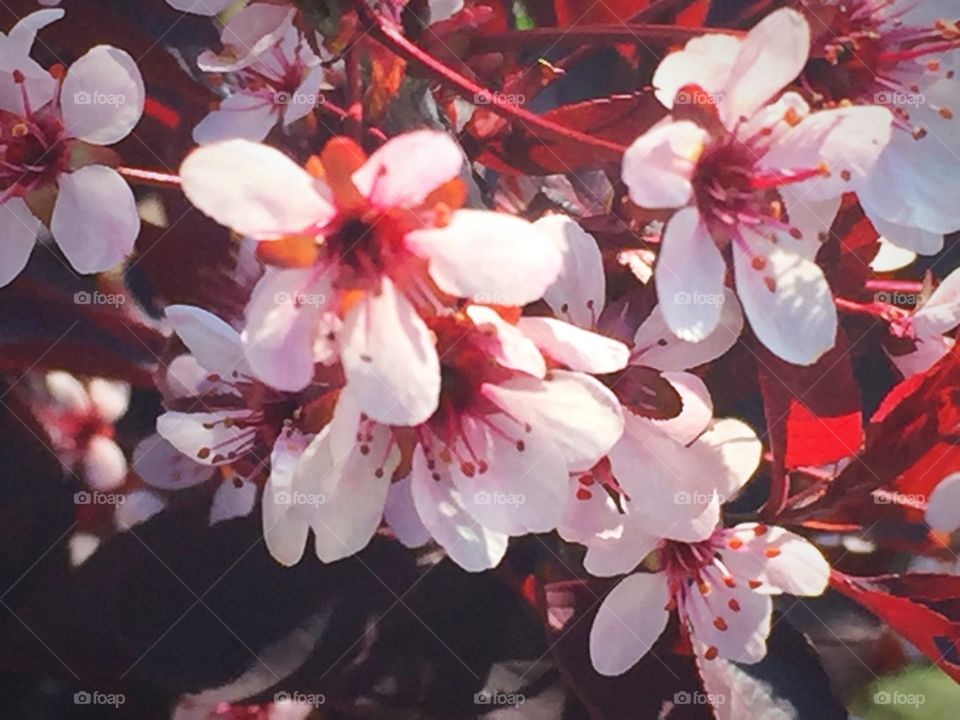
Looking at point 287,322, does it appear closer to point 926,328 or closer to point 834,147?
point 834,147

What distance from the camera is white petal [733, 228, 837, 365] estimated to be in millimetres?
1013

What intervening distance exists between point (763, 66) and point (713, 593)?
0.60 meters

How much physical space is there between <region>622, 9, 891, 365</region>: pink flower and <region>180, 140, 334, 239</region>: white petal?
0.34m

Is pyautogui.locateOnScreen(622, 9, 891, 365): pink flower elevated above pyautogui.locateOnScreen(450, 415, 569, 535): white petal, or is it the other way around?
pyautogui.locateOnScreen(622, 9, 891, 365): pink flower

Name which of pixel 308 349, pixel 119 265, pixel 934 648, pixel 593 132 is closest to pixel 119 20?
pixel 119 265

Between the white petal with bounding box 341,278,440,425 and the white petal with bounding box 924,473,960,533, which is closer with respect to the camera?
the white petal with bounding box 341,278,440,425

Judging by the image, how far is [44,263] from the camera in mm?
1047

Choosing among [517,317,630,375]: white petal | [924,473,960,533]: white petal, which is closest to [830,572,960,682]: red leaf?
[924,473,960,533]: white petal

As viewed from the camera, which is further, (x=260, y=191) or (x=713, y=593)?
(x=713, y=593)

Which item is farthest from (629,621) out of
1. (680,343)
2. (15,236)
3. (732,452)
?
(15,236)

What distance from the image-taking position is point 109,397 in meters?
1.07

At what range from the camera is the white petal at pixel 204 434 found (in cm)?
105

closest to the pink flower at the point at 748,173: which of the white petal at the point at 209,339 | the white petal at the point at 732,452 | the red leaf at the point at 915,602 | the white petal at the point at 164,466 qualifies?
the white petal at the point at 732,452

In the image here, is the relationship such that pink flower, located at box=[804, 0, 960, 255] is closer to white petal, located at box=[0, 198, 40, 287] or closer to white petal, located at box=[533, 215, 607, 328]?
white petal, located at box=[533, 215, 607, 328]
